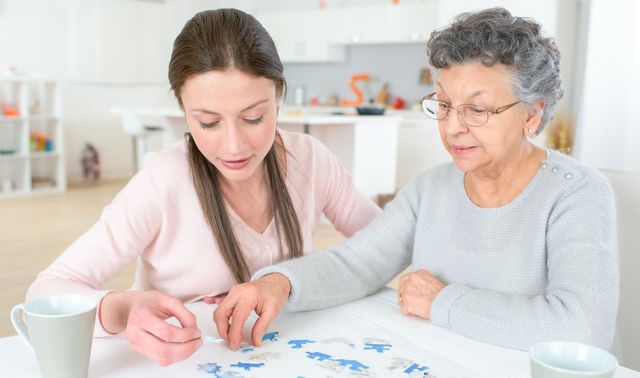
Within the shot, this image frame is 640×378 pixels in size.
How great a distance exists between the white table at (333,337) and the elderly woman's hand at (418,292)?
0.02 meters

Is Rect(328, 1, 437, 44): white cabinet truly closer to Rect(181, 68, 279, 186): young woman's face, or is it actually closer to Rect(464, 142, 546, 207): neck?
Rect(464, 142, 546, 207): neck

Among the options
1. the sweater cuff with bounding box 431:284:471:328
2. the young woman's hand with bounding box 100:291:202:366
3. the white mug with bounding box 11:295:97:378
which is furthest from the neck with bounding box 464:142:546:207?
the white mug with bounding box 11:295:97:378

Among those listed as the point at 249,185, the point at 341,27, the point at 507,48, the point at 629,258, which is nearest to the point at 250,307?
the point at 249,185

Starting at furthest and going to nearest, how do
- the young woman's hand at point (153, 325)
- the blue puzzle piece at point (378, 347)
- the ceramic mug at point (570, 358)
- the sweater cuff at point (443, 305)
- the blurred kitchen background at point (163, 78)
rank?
the blurred kitchen background at point (163, 78), the sweater cuff at point (443, 305), the blue puzzle piece at point (378, 347), the young woman's hand at point (153, 325), the ceramic mug at point (570, 358)

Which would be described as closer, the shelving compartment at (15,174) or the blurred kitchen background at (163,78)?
the blurred kitchen background at (163,78)

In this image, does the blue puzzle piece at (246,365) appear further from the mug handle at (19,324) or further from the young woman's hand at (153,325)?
the mug handle at (19,324)

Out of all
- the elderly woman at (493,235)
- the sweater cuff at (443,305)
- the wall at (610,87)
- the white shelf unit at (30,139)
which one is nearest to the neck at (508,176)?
the elderly woman at (493,235)

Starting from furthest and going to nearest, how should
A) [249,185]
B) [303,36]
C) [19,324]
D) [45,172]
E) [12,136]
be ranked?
1. [303,36]
2. [45,172]
3. [12,136]
4. [249,185]
5. [19,324]

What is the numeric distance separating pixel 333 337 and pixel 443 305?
0.68 ft

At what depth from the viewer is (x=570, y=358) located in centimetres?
76

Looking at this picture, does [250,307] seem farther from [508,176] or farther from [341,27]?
[341,27]

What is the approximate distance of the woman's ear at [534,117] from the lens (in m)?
1.31

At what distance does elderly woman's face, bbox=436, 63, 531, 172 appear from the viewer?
1.26m

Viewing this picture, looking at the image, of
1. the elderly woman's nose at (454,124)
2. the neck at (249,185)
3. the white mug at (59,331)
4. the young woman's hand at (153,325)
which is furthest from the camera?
the neck at (249,185)
